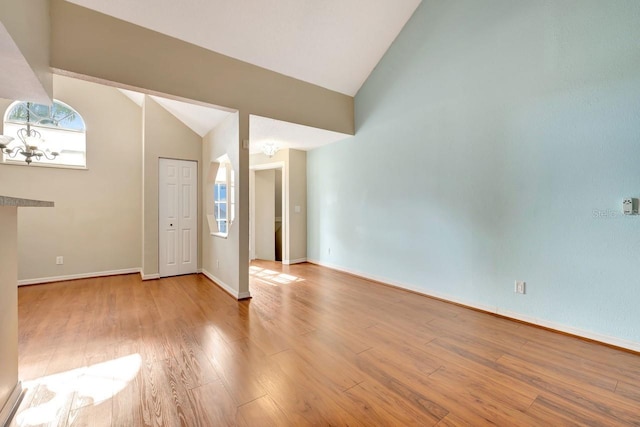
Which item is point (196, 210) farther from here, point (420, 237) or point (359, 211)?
point (420, 237)

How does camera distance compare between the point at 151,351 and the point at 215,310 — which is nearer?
the point at 151,351

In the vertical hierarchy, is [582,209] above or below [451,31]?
below

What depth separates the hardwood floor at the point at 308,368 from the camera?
60.2 inches

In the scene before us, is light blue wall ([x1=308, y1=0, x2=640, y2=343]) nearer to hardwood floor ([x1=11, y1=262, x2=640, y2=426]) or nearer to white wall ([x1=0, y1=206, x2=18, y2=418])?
hardwood floor ([x1=11, y1=262, x2=640, y2=426])

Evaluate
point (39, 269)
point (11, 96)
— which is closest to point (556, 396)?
point (11, 96)

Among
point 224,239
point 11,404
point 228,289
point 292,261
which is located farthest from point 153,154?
point 11,404

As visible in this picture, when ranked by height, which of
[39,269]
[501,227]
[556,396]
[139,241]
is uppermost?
[501,227]

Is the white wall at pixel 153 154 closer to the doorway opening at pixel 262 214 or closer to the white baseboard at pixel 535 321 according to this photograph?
the doorway opening at pixel 262 214

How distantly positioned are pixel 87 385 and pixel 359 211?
13.1 ft

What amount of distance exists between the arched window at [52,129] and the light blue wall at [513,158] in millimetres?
5199

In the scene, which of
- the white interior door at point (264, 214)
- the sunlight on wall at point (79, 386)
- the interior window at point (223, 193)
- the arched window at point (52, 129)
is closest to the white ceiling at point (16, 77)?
the sunlight on wall at point (79, 386)

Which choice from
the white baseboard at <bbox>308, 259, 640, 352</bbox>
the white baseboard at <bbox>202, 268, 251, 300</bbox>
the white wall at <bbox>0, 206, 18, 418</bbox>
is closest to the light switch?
the white baseboard at <bbox>308, 259, 640, 352</bbox>

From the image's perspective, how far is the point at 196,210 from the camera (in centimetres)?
511

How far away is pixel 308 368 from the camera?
1974mm
